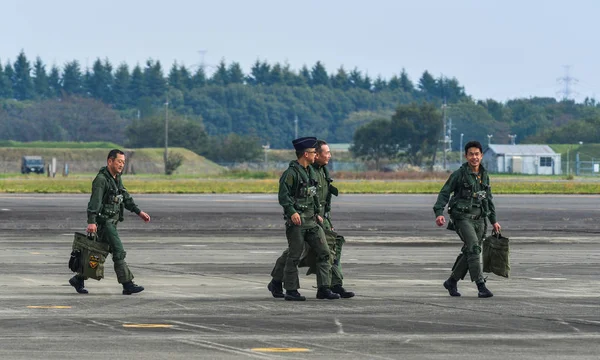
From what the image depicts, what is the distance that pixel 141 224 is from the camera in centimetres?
3344

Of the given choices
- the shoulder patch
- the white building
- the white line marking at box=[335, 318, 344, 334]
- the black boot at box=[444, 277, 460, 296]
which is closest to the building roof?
the white building

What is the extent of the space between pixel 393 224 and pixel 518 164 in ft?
380

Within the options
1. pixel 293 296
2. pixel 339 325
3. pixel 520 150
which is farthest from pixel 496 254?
pixel 520 150

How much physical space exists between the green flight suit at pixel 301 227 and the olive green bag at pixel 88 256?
2341mm

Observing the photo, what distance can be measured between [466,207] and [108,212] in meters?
4.49

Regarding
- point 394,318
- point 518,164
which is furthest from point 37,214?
point 518,164

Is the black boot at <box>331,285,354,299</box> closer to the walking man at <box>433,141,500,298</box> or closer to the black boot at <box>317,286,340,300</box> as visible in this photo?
the black boot at <box>317,286,340,300</box>

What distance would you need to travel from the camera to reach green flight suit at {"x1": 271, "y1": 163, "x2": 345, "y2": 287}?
50.2 ft

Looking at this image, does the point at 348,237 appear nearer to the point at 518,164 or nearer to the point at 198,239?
the point at 198,239

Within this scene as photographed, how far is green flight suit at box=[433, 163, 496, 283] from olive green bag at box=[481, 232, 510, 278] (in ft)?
0.61

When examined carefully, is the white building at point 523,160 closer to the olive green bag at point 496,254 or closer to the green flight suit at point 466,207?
the olive green bag at point 496,254

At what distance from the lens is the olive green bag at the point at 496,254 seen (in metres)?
15.8

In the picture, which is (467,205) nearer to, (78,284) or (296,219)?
(296,219)

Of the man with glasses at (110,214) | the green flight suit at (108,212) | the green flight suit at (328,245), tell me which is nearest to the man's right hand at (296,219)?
the green flight suit at (328,245)
